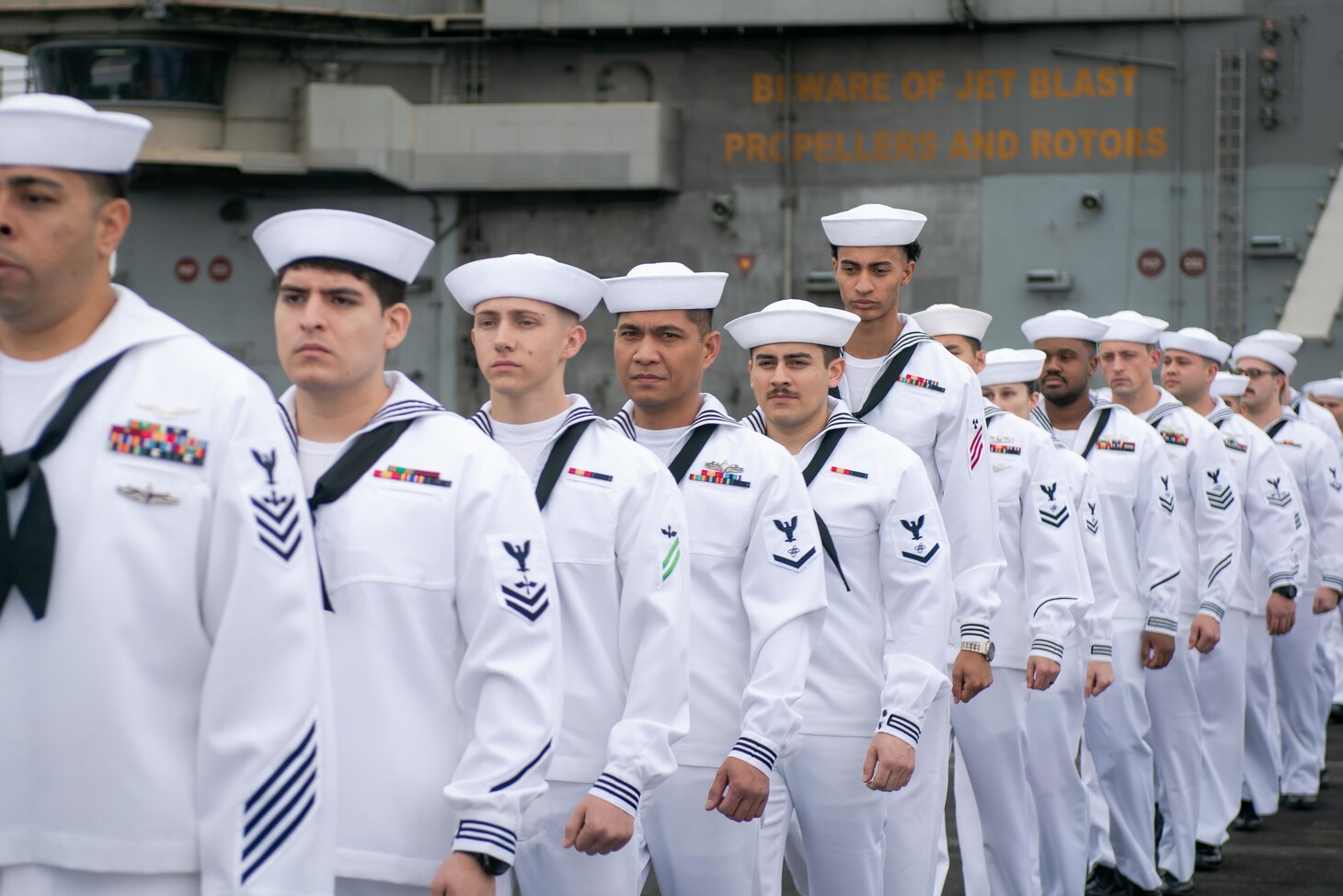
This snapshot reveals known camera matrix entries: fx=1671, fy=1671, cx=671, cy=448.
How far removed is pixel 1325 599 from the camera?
38.7 ft

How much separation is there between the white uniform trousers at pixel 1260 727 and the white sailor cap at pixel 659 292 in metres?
6.63

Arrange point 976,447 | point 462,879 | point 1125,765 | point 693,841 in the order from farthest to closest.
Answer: point 1125,765 < point 976,447 < point 693,841 < point 462,879

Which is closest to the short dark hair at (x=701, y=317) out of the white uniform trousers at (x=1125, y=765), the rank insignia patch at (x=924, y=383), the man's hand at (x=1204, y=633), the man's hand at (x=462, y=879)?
the rank insignia patch at (x=924, y=383)

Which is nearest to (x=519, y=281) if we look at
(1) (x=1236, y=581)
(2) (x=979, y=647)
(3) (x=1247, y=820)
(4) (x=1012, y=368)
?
(2) (x=979, y=647)

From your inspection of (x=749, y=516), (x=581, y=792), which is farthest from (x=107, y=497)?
(x=749, y=516)

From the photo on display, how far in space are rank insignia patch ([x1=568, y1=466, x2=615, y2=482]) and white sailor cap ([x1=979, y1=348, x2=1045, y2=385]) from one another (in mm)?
4375

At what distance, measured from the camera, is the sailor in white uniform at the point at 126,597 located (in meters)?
2.83

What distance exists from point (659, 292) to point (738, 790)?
1.58 m

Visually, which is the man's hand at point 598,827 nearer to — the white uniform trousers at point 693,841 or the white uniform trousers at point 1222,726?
the white uniform trousers at point 693,841

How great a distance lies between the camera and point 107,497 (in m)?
2.85

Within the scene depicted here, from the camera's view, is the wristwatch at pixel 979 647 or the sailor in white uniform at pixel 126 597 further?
the wristwatch at pixel 979 647

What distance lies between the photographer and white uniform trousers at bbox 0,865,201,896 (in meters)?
2.84

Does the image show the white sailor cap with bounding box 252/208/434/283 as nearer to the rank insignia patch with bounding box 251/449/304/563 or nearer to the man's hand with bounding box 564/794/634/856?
the rank insignia patch with bounding box 251/449/304/563

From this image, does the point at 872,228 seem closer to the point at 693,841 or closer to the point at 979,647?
the point at 979,647
